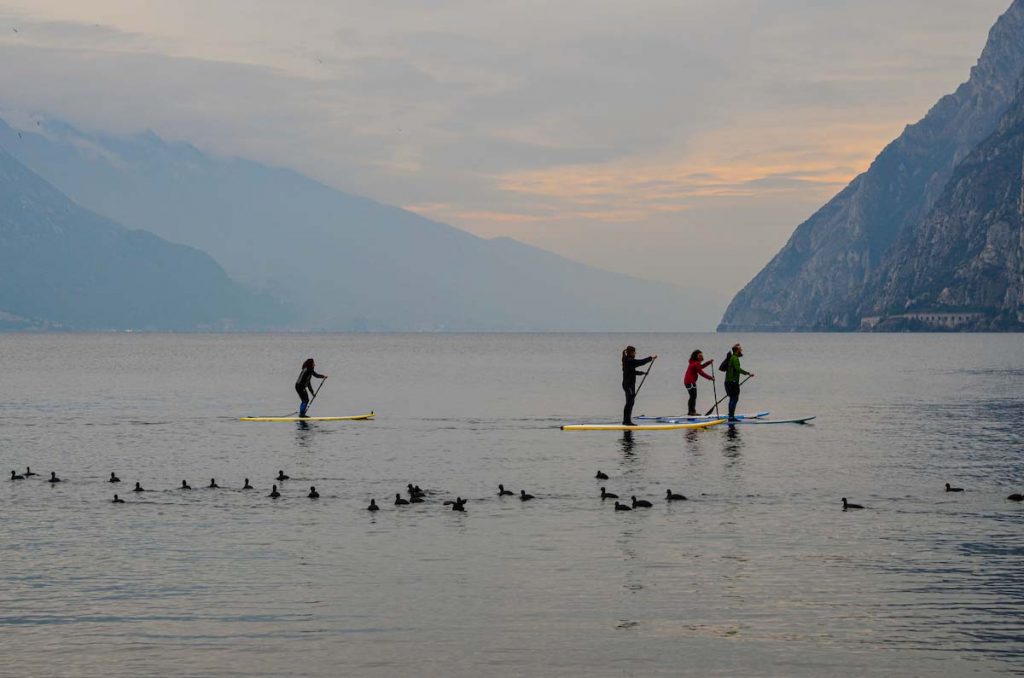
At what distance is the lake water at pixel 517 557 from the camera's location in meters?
18.9

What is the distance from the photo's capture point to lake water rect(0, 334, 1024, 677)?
1886 cm

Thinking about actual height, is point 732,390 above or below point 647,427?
above

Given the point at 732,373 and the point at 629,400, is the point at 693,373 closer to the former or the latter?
the point at 732,373

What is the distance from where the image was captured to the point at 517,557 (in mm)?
25734

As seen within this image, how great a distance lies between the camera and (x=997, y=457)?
45719 millimetres

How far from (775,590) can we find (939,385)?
89.0 metres

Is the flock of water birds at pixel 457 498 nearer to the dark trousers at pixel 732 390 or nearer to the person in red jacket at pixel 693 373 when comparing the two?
the person in red jacket at pixel 693 373

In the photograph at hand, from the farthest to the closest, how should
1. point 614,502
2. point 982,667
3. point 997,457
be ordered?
point 997,457
point 614,502
point 982,667

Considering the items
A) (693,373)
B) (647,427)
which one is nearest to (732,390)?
(693,373)

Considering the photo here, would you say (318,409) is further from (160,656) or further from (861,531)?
(160,656)

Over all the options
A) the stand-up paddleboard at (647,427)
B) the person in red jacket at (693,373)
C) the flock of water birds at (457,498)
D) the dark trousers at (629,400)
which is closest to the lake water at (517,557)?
the flock of water birds at (457,498)

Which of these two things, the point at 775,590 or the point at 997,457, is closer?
the point at 775,590

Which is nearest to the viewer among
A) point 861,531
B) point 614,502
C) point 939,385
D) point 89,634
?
point 89,634

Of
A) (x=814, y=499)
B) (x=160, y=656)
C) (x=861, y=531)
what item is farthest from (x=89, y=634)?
(x=814, y=499)
